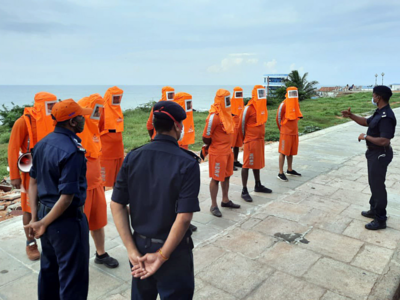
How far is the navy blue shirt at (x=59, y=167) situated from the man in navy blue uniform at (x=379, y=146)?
360 cm

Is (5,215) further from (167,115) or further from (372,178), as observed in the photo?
(372,178)

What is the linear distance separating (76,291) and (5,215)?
3758 mm

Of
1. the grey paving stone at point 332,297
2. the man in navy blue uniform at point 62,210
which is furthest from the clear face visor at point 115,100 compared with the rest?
the grey paving stone at point 332,297

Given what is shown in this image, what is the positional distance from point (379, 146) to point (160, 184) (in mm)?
3534

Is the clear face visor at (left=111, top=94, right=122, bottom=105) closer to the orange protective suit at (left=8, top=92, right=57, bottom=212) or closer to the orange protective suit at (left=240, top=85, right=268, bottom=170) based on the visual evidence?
the orange protective suit at (left=8, top=92, right=57, bottom=212)

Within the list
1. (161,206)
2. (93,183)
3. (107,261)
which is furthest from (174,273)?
(107,261)

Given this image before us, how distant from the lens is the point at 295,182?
22.2 ft

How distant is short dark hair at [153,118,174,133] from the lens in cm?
202

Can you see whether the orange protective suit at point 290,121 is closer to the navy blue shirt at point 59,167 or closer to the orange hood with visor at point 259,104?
the orange hood with visor at point 259,104

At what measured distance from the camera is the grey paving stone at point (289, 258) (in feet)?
11.8

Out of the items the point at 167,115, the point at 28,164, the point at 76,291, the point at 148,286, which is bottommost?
A: the point at 76,291

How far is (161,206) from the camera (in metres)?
1.96

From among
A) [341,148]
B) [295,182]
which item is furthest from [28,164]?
[341,148]

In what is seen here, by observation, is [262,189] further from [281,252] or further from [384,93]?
[384,93]
